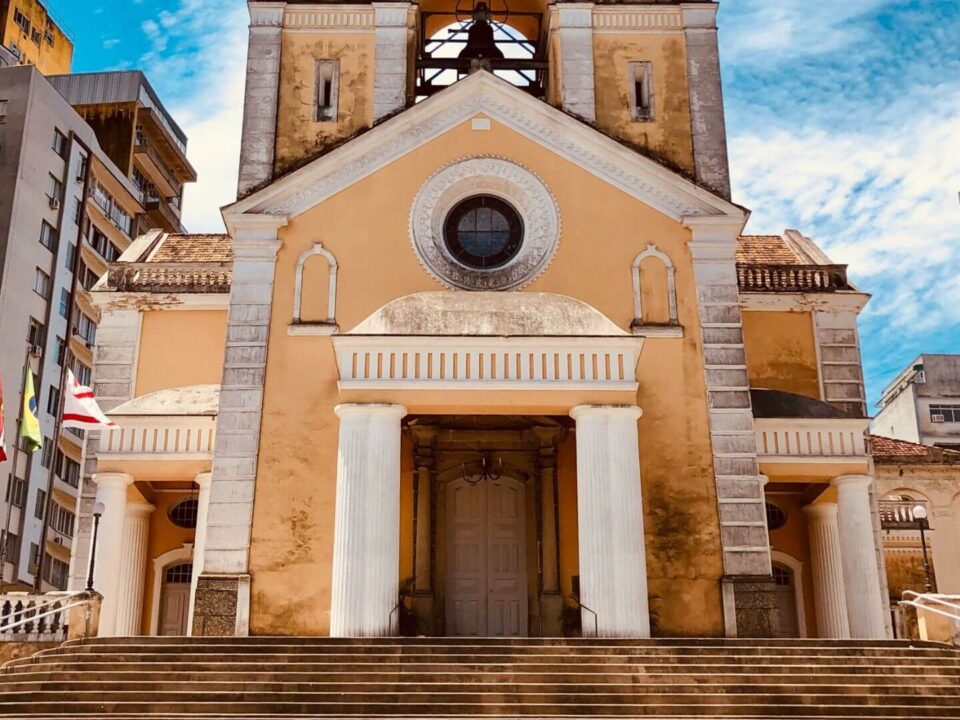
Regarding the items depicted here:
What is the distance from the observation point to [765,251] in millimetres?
29109

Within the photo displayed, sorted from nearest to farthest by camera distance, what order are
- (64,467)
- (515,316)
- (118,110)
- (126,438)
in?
(515,316) < (126,438) < (64,467) < (118,110)

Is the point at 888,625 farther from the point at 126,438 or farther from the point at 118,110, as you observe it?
the point at 118,110

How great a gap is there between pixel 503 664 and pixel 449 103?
12.5m

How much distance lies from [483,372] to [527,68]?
933 cm

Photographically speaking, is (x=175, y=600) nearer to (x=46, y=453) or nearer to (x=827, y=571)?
(x=827, y=571)

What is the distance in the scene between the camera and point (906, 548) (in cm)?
3828

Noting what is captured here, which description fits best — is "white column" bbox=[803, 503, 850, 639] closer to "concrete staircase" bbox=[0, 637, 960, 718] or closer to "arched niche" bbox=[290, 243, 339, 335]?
"concrete staircase" bbox=[0, 637, 960, 718]

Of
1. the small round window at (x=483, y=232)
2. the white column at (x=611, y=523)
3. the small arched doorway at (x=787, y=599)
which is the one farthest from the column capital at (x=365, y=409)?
the small arched doorway at (x=787, y=599)

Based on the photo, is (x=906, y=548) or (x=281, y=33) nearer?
(x=281, y=33)

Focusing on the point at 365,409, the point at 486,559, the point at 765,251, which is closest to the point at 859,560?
the point at 486,559

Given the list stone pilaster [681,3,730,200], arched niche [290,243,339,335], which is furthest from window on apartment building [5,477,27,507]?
stone pilaster [681,3,730,200]

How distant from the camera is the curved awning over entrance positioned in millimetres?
20266

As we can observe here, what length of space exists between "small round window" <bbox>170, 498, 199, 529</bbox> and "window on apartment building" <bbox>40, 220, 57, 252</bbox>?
74.9 ft

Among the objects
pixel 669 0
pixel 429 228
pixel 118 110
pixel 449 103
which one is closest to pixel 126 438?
pixel 429 228
